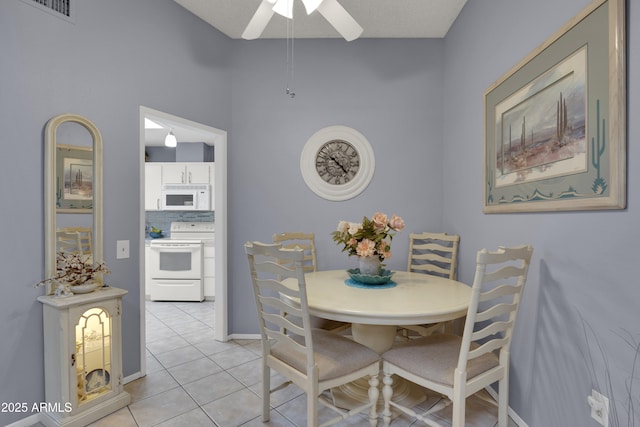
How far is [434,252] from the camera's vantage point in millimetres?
2973

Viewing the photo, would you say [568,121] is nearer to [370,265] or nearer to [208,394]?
Result: [370,265]

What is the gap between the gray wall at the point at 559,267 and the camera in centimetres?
113

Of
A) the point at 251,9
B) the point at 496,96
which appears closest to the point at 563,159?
the point at 496,96

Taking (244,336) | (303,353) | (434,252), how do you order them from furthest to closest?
(244,336)
(434,252)
(303,353)

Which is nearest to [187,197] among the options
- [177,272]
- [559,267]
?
[177,272]

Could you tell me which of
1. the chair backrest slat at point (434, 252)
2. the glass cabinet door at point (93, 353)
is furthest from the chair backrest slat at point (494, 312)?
the glass cabinet door at point (93, 353)

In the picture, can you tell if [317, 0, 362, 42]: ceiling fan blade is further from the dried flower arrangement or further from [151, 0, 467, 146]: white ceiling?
the dried flower arrangement

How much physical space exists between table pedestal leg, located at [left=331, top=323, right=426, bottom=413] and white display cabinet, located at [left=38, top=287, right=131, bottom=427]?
1.37 m

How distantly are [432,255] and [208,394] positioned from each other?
6.51 feet

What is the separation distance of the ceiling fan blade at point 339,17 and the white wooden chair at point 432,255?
173cm

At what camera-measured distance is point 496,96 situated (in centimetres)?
204

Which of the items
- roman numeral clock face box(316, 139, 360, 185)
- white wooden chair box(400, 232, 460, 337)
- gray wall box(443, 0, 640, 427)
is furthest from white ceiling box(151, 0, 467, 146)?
white wooden chair box(400, 232, 460, 337)

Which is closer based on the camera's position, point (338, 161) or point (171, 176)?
point (338, 161)

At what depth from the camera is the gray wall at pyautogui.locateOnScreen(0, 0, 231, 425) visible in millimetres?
1721
